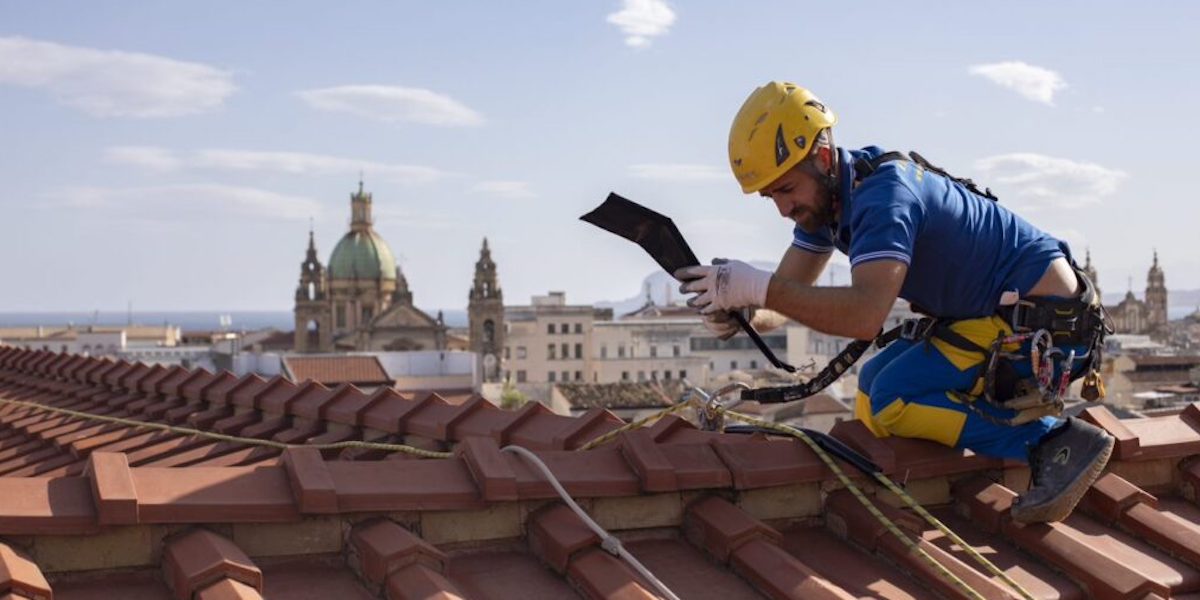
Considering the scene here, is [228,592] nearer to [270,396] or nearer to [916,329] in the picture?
[916,329]

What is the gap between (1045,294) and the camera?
139 inches

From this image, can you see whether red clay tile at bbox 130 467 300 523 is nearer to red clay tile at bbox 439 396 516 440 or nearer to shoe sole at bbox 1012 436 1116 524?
red clay tile at bbox 439 396 516 440

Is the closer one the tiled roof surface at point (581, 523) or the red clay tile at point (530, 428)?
the tiled roof surface at point (581, 523)

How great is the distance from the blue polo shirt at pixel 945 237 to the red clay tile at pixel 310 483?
1402 mm

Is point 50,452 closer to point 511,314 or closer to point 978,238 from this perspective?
point 978,238

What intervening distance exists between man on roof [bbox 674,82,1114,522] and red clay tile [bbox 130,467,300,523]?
4.25 ft

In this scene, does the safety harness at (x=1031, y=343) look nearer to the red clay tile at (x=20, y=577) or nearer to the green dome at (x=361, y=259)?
the red clay tile at (x=20, y=577)

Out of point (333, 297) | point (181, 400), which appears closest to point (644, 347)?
point (333, 297)

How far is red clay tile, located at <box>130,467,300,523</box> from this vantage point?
2.59 m

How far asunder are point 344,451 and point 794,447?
169 cm

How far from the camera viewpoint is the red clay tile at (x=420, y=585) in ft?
8.30

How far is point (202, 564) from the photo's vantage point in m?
2.48

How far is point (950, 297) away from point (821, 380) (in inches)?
19.4

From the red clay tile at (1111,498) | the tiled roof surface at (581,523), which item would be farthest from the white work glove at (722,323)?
the red clay tile at (1111,498)
